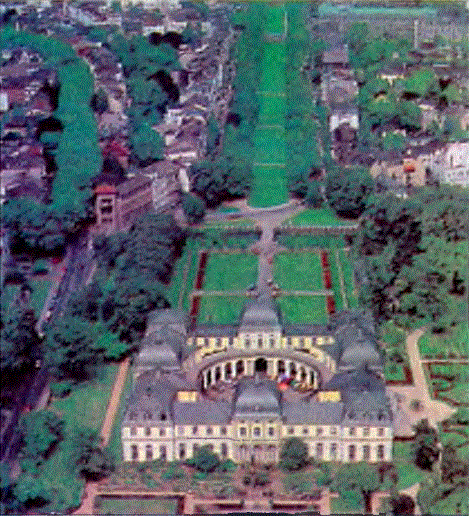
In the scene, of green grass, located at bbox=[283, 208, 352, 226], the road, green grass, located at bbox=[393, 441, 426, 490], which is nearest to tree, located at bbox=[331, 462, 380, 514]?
green grass, located at bbox=[393, 441, 426, 490]

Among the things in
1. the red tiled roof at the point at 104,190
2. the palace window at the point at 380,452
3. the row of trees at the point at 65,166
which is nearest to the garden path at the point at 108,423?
A: the palace window at the point at 380,452

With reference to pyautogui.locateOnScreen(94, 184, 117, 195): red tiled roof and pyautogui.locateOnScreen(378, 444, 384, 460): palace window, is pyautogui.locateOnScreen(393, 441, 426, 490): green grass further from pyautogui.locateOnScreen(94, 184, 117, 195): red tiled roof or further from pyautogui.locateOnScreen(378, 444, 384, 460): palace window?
pyautogui.locateOnScreen(94, 184, 117, 195): red tiled roof

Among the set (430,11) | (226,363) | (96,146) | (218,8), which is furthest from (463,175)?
(218,8)

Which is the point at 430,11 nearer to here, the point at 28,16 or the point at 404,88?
the point at 404,88

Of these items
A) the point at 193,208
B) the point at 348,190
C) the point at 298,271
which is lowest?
→ the point at 298,271

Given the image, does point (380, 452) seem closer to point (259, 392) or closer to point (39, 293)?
point (259, 392)

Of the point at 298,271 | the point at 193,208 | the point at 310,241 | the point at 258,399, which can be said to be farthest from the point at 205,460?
the point at 193,208

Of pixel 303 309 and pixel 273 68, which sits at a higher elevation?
pixel 273 68

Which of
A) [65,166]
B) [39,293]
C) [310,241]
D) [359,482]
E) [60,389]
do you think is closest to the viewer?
[359,482]

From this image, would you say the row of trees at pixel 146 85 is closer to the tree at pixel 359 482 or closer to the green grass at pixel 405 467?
the green grass at pixel 405 467
